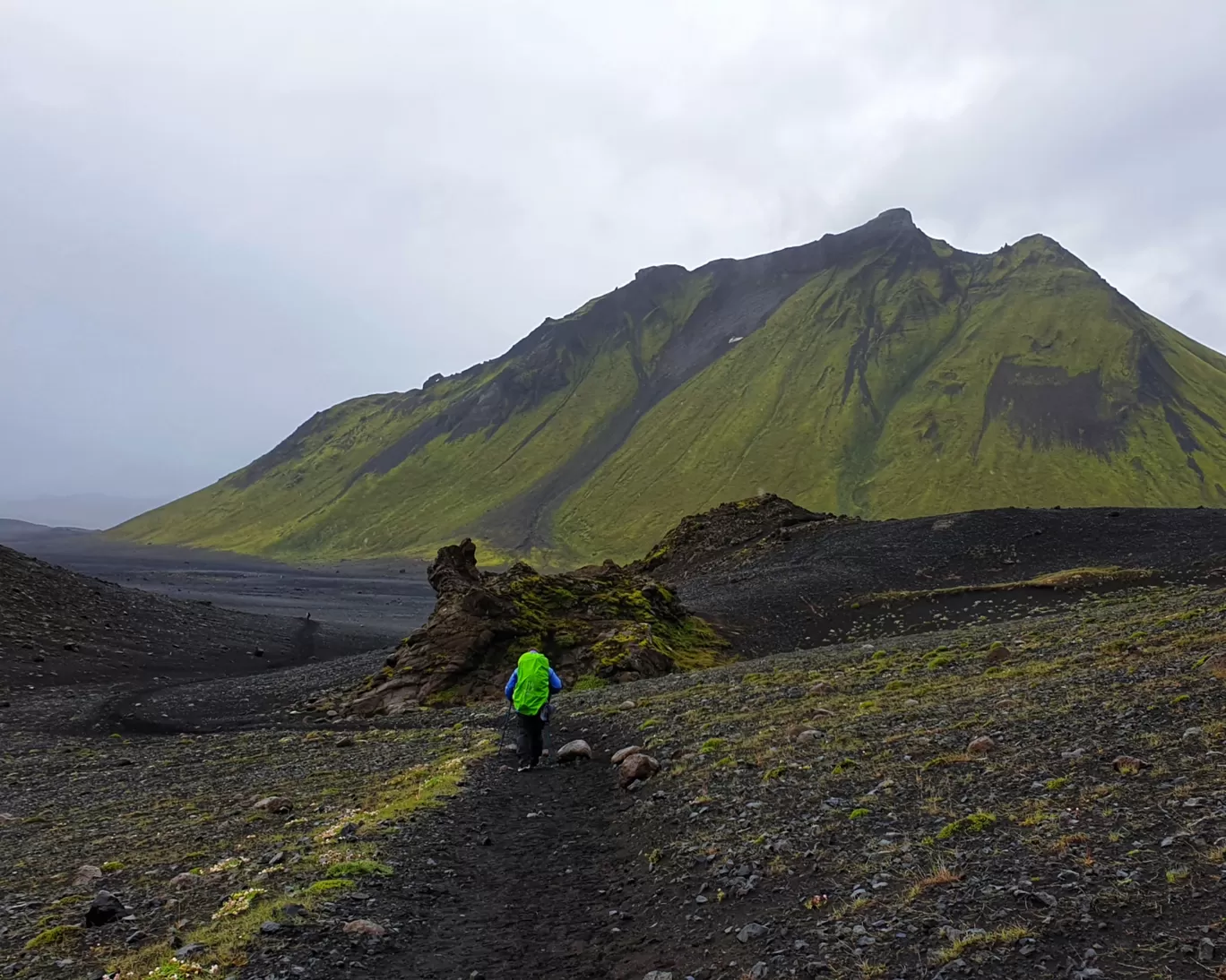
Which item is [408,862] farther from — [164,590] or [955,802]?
[164,590]

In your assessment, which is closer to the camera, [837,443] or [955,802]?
[955,802]

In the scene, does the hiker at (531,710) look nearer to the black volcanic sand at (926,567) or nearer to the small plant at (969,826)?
the small plant at (969,826)

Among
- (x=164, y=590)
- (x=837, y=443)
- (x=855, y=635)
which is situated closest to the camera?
(x=855, y=635)

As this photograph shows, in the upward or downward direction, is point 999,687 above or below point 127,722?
above

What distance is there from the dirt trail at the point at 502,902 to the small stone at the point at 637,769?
0.91 feet

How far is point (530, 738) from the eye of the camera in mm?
15844

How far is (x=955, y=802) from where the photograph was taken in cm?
898

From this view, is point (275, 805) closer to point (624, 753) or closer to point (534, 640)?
point (624, 753)

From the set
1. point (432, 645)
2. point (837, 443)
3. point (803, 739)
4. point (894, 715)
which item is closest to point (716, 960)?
point (803, 739)

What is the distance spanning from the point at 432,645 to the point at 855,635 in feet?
58.2

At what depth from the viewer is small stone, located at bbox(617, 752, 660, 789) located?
44.0 feet

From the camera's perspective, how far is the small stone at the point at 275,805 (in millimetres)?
13219

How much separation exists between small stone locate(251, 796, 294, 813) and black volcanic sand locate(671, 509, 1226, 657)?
2349cm

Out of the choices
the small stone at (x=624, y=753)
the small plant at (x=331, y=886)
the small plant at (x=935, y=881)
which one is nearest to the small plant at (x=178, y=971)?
the small plant at (x=331, y=886)
